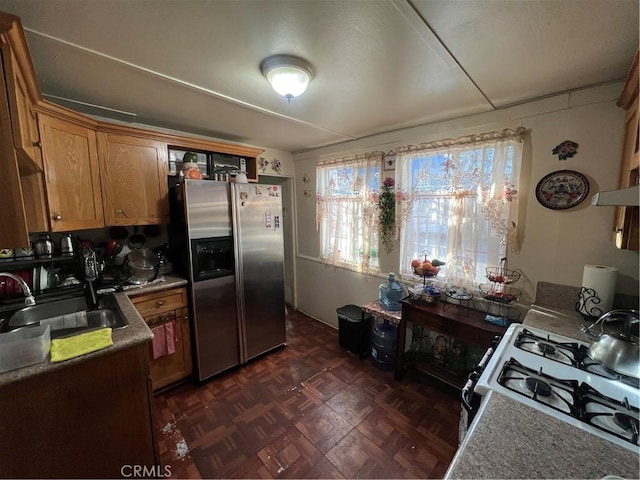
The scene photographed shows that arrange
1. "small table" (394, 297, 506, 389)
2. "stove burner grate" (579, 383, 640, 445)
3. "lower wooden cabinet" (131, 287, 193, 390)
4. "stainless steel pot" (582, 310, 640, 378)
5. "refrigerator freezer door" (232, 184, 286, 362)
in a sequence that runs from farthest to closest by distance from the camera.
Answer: "refrigerator freezer door" (232, 184, 286, 362) → "lower wooden cabinet" (131, 287, 193, 390) → "small table" (394, 297, 506, 389) → "stainless steel pot" (582, 310, 640, 378) → "stove burner grate" (579, 383, 640, 445)

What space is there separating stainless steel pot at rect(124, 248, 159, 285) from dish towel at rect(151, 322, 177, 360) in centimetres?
40

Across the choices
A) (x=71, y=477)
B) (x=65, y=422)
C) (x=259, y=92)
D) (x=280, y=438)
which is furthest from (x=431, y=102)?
(x=71, y=477)

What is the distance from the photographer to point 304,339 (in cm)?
300

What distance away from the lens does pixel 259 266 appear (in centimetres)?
250

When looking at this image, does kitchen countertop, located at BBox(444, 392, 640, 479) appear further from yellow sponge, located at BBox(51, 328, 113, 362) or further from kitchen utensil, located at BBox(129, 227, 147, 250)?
kitchen utensil, located at BBox(129, 227, 147, 250)

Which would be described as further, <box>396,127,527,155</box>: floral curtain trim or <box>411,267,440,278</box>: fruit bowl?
<box>411,267,440,278</box>: fruit bowl

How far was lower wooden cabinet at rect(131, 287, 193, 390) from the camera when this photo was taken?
78.1 inches

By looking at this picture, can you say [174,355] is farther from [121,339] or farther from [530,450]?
[530,450]

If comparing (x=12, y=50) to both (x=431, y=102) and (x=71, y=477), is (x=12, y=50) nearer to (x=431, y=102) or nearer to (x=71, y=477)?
(x=71, y=477)

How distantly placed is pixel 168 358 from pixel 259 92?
215 centimetres

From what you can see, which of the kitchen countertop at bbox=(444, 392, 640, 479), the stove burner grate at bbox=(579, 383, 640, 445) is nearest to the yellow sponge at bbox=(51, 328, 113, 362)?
the kitchen countertop at bbox=(444, 392, 640, 479)

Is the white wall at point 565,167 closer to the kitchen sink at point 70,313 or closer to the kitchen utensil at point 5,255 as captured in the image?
the kitchen sink at point 70,313

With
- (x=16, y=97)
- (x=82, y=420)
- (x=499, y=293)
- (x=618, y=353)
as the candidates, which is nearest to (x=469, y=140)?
(x=499, y=293)

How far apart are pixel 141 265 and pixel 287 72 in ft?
6.22
